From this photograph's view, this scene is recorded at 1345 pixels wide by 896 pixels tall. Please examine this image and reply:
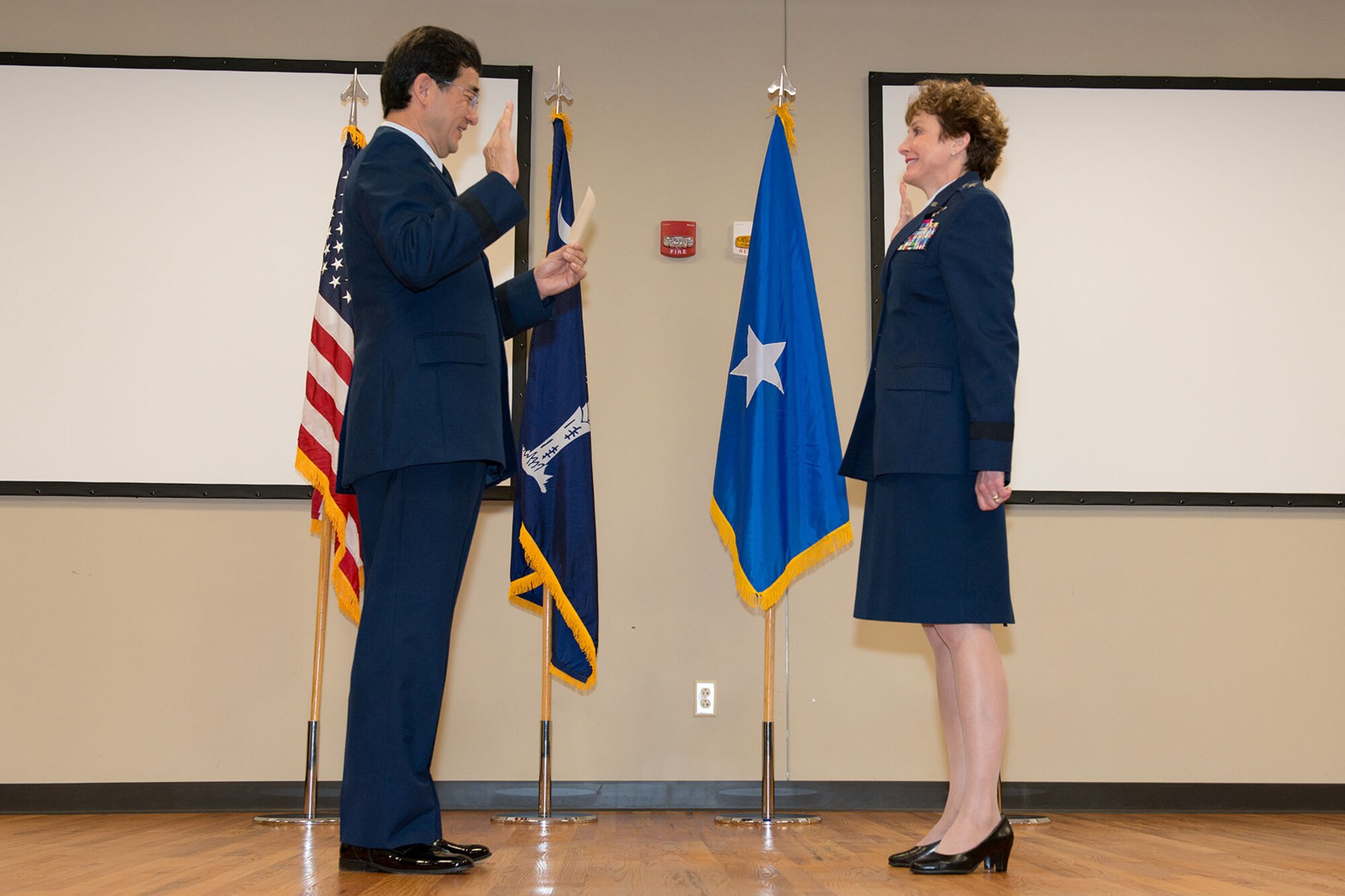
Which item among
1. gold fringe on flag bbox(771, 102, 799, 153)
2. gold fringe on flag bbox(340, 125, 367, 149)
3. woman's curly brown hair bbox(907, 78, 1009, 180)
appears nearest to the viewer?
woman's curly brown hair bbox(907, 78, 1009, 180)

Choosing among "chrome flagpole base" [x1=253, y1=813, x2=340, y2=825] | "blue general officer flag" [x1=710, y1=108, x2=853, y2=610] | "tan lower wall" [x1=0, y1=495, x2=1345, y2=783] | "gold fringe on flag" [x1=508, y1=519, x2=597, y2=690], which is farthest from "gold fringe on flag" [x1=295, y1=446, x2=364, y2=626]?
"blue general officer flag" [x1=710, y1=108, x2=853, y2=610]

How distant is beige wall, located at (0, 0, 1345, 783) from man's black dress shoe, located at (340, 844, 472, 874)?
1.64 metres

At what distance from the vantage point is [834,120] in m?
4.11

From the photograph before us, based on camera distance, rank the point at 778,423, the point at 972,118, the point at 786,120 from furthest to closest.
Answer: the point at 786,120
the point at 778,423
the point at 972,118

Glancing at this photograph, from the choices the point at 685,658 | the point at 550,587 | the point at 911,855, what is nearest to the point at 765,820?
the point at 685,658

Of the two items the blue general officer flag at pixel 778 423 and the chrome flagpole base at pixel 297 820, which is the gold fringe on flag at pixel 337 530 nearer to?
the chrome flagpole base at pixel 297 820

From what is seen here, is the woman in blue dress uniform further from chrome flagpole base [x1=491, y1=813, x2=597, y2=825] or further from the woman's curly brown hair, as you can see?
chrome flagpole base [x1=491, y1=813, x2=597, y2=825]

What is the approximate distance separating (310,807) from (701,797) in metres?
1.24

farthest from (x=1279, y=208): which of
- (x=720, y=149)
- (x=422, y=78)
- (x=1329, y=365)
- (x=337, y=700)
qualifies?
(x=337, y=700)

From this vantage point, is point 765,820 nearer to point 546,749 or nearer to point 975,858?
point 546,749

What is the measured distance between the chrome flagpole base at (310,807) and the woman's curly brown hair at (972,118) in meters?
2.49

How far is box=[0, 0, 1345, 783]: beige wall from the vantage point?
12.4ft

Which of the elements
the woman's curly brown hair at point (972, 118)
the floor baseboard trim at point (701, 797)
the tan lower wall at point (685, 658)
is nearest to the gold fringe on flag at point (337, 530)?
the tan lower wall at point (685, 658)

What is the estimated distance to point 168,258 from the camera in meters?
3.90
